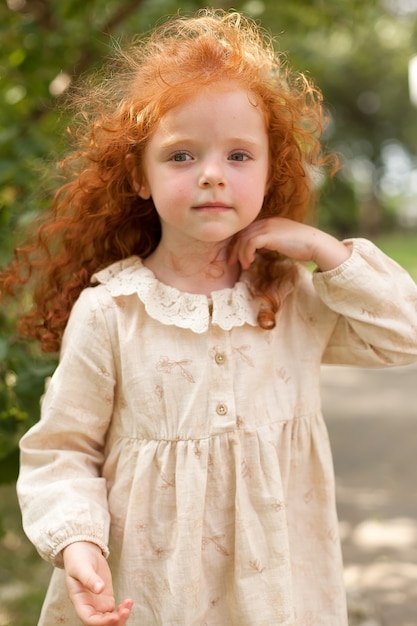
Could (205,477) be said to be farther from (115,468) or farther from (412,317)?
(412,317)

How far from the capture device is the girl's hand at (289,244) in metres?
1.72

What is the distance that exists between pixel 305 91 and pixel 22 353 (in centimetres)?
94

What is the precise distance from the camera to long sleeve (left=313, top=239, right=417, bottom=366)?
5.56 ft

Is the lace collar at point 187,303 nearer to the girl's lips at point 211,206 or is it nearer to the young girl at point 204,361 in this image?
the young girl at point 204,361

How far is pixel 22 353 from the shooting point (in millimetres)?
2076

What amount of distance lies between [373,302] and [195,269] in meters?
Result: 0.38

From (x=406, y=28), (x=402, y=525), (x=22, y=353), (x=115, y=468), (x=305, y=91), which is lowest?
(x=402, y=525)

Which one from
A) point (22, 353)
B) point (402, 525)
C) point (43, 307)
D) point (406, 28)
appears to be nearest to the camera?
point (43, 307)

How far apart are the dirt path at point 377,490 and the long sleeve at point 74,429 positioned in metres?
1.25

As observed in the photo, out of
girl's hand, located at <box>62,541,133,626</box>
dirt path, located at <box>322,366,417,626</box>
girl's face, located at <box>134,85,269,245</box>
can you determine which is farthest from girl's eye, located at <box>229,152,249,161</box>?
dirt path, located at <box>322,366,417,626</box>

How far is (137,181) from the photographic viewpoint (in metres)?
1.78

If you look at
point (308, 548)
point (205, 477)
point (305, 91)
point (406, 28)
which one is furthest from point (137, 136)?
point (406, 28)

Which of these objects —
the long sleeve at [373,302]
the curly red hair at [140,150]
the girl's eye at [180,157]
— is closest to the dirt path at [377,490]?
the long sleeve at [373,302]

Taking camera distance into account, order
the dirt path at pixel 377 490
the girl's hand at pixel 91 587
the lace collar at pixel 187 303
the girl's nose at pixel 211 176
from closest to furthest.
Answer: the girl's hand at pixel 91 587
the girl's nose at pixel 211 176
the lace collar at pixel 187 303
the dirt path at pixel 377 490
